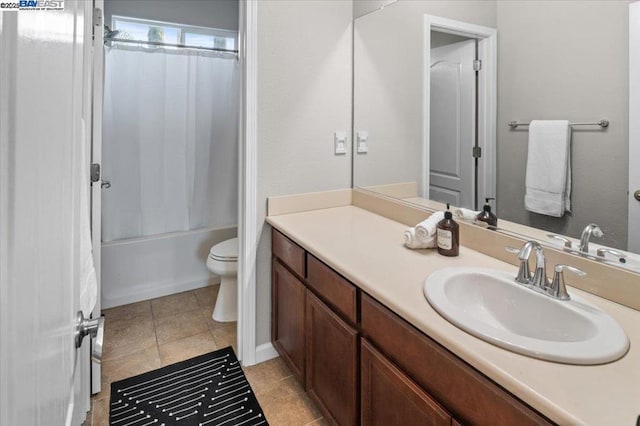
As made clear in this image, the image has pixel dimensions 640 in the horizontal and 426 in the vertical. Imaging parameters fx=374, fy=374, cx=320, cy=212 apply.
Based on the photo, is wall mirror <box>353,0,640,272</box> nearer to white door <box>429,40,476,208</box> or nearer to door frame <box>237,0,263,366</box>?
white door <box>429,40,476,208</box>

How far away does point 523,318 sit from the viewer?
1098mm

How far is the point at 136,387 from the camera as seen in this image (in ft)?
6.02

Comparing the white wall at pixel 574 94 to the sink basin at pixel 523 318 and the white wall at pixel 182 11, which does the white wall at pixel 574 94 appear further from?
the white wall at pixel 182 11

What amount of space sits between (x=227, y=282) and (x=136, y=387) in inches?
33.5

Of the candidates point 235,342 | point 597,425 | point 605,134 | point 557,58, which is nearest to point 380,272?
point 597,425

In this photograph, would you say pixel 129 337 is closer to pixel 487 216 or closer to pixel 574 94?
pixel 487 216

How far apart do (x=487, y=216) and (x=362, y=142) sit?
0.93 meters

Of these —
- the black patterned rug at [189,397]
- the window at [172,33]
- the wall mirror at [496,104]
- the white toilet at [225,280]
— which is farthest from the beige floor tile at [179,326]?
the window at [172,33]

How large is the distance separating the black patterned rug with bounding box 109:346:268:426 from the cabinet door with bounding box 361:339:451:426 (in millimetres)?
670

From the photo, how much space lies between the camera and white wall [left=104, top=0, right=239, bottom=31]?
2871mm

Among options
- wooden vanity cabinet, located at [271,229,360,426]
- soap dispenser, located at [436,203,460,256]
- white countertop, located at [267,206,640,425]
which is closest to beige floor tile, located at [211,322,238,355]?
wooden vanity cabinet, located at [271,229,360,426]

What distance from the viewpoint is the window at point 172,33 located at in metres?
2.90

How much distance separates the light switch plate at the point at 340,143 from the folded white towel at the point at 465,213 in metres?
0.80

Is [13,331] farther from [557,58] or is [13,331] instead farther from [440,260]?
[557,58]
